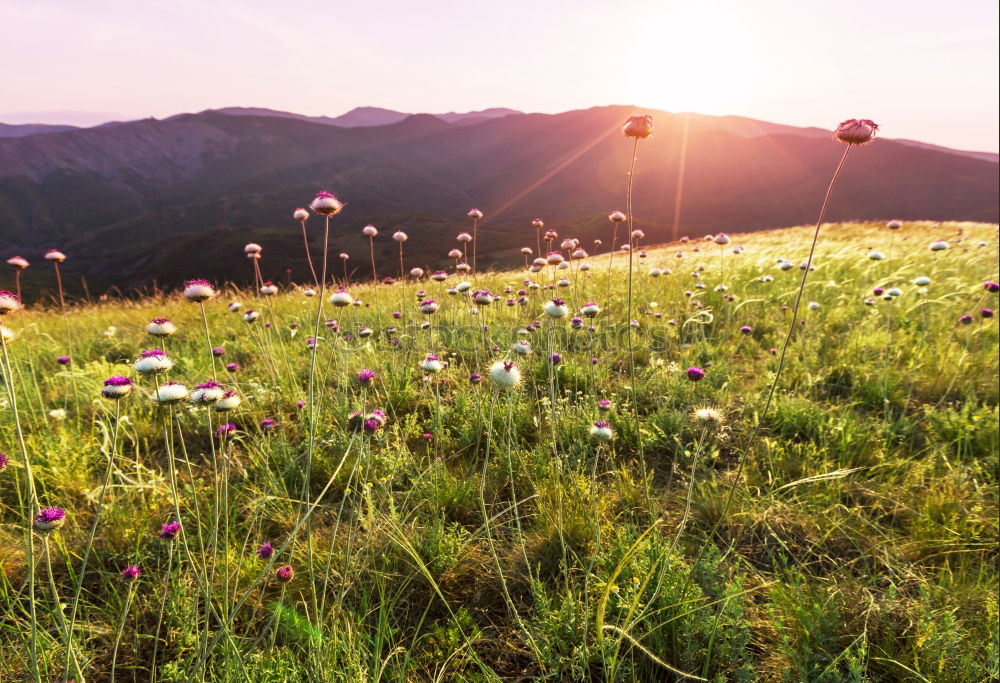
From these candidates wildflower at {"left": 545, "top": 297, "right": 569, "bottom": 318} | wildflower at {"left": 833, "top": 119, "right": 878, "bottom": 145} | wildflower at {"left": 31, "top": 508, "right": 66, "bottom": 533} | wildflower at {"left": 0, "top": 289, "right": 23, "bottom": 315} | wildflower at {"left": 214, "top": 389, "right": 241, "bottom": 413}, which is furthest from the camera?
wildflower at {"left": 545, "top": 297, "right": 569, "bottom": 318}

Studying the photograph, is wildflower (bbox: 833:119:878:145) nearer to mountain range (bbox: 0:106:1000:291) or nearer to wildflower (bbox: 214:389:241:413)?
wildflower (bbox: 214:389:241:413)

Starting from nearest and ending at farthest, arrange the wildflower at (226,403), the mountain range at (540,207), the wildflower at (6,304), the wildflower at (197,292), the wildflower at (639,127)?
1. the wildflower at (6,304)
2. the wildflower at (226,403)
3. the wildflower at (639,127)
4. the wildflower at (197,292)
5. the mountain range at (540,207)

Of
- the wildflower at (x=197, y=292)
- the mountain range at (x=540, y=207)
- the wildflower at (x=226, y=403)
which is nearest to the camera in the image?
the wildflower at (x=226, y=403)

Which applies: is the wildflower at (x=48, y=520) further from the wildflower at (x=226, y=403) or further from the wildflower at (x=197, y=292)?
the wildflower at (x=197, y=292)

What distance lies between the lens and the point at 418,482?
8.28 ft

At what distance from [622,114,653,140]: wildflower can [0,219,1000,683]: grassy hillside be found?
100cm

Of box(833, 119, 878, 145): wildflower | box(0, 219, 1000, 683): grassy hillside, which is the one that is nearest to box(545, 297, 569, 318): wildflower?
box(0, 219, 1000, 683): grassy hillside

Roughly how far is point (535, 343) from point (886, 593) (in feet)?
9.79

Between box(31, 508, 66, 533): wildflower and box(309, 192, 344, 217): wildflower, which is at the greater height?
box(309, 192, 344, 217): wildflower

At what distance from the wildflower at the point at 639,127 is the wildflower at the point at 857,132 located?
71cm

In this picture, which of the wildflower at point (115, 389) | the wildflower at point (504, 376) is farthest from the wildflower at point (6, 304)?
the wildflower at point (504, 376)

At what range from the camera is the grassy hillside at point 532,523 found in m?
1.75

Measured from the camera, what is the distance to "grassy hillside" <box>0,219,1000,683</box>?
175 cm

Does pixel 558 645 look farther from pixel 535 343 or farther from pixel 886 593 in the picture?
pixel 535 343
